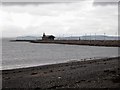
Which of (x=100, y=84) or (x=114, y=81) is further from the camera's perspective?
(x=114, y=81)

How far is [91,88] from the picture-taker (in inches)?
601

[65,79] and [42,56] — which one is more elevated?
[65,79]

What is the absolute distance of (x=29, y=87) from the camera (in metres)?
16.9

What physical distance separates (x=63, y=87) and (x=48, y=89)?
3.35 ft

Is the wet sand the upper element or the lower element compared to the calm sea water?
upper

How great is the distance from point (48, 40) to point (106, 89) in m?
175

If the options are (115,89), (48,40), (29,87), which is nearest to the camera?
(115,89)

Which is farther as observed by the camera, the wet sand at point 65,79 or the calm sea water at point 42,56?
the calm sea water at point 42,56

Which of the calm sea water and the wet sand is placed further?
the calm sea water

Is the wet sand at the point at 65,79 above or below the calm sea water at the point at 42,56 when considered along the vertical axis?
above

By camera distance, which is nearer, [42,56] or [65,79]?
[65,79]

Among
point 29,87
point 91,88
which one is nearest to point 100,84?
point 91,88

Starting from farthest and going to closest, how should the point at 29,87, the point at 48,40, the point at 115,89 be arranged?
the point at 48,40, the point at 29,87, the point at 115,89

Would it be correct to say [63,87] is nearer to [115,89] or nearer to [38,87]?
[38,87]
